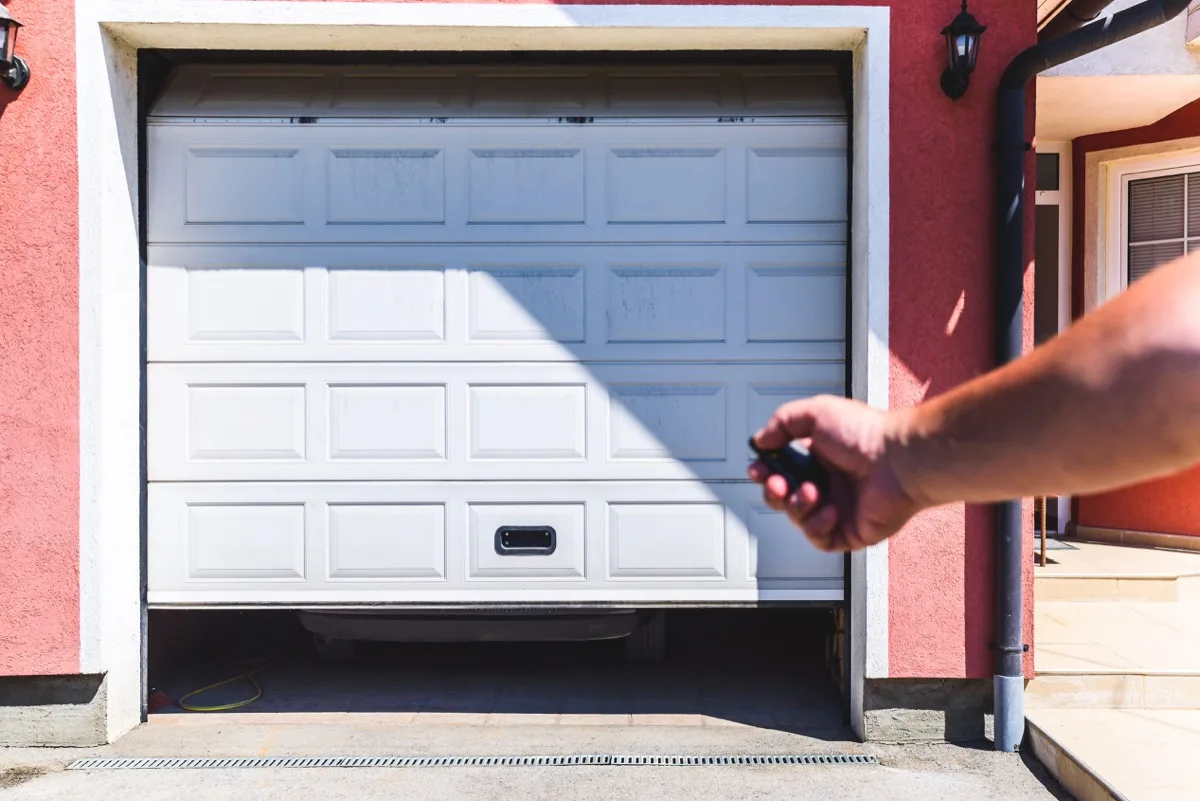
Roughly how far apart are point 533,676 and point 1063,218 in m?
5.20

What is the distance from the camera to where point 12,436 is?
395cm

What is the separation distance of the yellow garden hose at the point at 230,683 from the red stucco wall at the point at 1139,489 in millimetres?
5780

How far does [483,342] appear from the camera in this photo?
4281 mm

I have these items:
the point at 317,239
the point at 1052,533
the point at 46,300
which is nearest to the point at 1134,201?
the point at 1052,533

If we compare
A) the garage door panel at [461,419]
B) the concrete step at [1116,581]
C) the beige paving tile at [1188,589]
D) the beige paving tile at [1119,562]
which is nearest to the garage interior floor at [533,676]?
the garage door panel at [461,419]

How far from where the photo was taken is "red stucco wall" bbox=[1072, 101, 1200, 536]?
6262 millimetres

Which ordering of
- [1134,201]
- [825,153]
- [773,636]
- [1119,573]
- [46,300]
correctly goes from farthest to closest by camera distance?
[1134,201] → [773,636] → [1119,573] → [825,153] → [46,300]

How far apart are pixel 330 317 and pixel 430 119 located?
1.07 meters

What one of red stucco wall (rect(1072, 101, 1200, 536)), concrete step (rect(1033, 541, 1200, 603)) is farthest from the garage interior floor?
red stucco wall (rect(1072, 101, 1200, 536))

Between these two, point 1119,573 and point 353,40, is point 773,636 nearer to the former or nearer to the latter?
point 1119,573

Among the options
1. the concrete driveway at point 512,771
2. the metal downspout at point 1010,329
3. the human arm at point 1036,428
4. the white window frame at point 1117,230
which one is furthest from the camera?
the white window frame at point 1117,230

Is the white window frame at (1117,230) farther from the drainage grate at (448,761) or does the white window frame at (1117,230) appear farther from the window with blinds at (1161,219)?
the drainage grate at (448,761)

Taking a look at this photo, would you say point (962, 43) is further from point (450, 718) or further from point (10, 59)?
point (10, 59)

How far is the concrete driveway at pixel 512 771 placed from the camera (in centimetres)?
357
